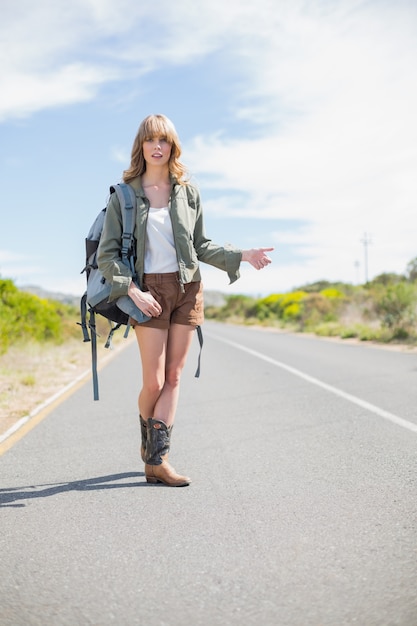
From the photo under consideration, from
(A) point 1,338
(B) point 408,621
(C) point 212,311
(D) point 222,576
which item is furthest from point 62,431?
(C) point 212,311

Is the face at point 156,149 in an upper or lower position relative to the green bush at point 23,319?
upper

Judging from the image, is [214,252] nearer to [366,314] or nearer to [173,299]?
[173,299]

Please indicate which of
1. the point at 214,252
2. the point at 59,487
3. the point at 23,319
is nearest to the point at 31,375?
the point at 59,487

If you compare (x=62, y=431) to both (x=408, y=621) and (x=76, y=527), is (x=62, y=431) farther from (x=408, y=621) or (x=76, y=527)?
(x=408, y=621)

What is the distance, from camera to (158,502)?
4559 mm

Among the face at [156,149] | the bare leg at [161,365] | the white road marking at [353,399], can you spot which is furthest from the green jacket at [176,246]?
the white road marking at [353,399]

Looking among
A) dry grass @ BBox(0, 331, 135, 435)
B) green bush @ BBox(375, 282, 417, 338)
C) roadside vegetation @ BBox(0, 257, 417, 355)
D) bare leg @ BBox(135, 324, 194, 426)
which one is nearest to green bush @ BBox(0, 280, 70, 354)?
roadside vegetation @ BBox(0, 257, 417, 355)

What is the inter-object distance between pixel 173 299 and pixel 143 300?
272mm

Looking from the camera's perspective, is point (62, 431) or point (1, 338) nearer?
point (62, 431)

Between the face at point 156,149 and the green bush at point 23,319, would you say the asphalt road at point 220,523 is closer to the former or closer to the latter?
the face at point 156,149

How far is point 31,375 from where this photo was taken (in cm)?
1274

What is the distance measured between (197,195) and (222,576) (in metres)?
2.56

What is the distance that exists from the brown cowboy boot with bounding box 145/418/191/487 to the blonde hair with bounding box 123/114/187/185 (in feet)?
5.22

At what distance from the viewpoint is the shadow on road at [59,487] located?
481 cm
